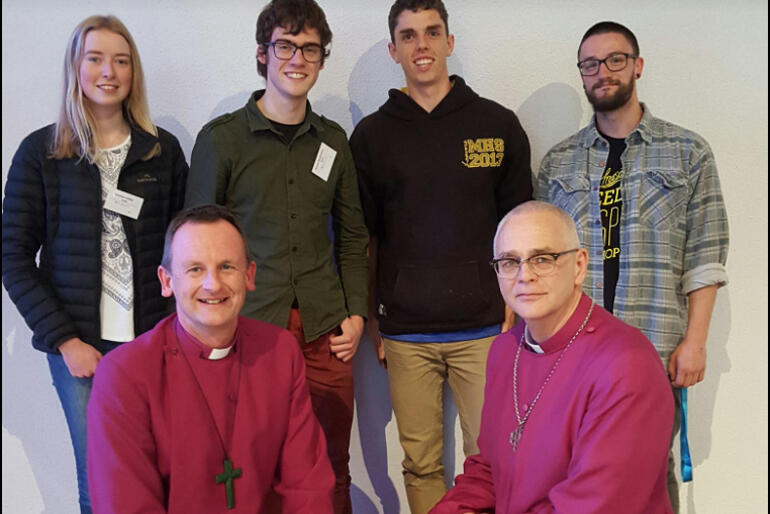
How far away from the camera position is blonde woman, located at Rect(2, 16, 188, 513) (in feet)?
8.21

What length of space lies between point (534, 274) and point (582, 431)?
0.41 metres

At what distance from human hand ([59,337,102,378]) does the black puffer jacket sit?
3 centimetres

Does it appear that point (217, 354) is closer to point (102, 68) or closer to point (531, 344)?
point (531, 344)

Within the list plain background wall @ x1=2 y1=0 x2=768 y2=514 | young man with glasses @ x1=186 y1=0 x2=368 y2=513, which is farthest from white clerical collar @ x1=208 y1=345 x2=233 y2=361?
plain background wall @ x1=2 y1=0 x2=768 y2=514

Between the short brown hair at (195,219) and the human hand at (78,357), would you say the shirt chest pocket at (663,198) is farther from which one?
the human hand at (78,357)

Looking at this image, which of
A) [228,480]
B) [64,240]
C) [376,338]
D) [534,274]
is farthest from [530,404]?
[64,240]

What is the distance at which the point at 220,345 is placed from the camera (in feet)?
6.79

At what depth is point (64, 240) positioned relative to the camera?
2543 mm

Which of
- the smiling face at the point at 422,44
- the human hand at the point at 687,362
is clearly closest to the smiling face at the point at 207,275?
the smiling face at the point at 422,44

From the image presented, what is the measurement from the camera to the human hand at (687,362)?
2.60m

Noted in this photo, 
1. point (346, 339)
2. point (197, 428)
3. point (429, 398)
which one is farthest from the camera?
point (429, 398)

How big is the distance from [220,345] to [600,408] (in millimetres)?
1069

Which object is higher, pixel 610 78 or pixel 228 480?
pixel 610 78

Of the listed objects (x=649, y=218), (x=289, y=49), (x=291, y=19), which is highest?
(x=291, y=19)
